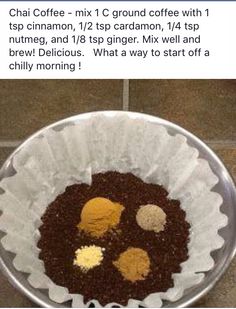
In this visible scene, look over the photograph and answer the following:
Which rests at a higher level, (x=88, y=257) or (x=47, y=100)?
(x=47, y=100)

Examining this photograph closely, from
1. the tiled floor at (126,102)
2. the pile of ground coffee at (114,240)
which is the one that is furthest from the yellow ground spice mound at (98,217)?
the tiled floor at (126,102)

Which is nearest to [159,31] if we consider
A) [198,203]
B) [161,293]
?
[198,203]

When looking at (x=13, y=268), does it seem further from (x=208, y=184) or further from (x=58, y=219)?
(x=208, y=184)

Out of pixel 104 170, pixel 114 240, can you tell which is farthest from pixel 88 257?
pixel 104 170

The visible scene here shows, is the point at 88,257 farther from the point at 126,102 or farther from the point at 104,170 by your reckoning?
the point at 126,102

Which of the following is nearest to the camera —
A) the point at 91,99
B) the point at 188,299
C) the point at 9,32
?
the point at 188,299

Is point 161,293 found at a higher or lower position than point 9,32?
lower

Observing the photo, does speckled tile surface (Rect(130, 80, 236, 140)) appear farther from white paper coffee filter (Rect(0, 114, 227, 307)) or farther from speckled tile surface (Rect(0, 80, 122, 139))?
white paper coffee filter (Rect(0, 114, 227, 307))
